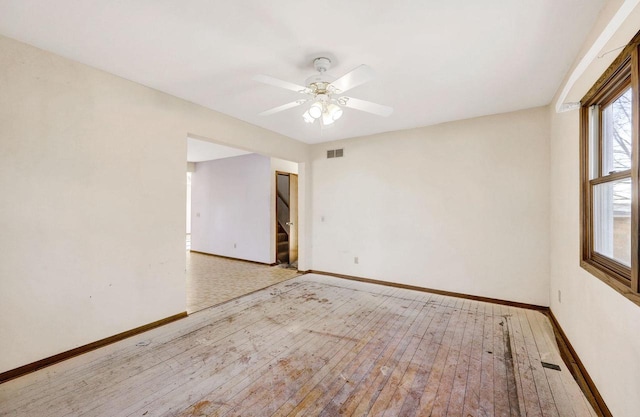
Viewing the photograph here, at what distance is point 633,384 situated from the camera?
1.35 m

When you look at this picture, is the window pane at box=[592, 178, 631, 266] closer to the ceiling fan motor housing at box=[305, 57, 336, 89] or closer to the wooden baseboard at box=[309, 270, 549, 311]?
the wooden baseboard at box=[309, 270, 549, 311]

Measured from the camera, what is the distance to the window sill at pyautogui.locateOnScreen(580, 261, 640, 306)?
1381mm

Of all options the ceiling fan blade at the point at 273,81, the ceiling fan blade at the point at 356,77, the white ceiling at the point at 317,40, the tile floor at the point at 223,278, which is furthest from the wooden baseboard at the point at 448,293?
the ceiling fan blade at the point at 273,81

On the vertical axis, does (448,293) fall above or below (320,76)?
below

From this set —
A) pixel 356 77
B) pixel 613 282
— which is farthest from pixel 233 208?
pixel 613 282

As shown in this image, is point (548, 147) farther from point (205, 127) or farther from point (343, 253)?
point (205, 127)

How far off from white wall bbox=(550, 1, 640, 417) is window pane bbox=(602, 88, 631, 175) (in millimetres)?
252

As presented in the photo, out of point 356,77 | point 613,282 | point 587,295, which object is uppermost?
point 356,77

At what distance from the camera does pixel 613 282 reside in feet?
→ 5.27

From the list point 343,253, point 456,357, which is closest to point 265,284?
point 343,253

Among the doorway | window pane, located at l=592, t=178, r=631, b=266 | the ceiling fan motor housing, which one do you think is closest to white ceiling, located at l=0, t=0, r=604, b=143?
the ceiling fan motor housing

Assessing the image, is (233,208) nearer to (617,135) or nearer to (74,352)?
(74,352)

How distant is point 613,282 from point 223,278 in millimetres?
4939

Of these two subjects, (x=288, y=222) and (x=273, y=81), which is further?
(x=288, y=222)
